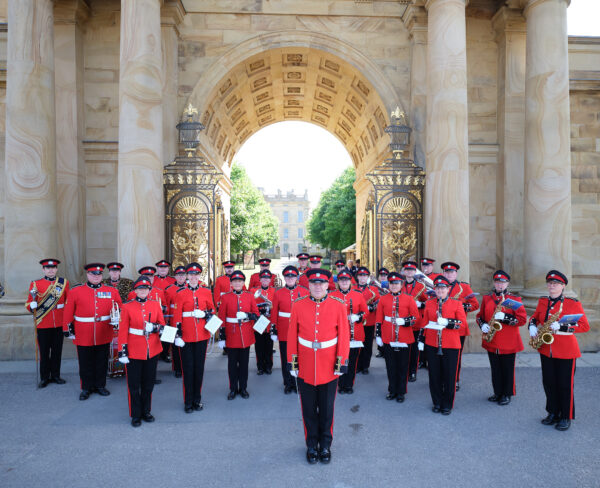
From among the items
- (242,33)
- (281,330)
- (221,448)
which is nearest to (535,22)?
(242,33)

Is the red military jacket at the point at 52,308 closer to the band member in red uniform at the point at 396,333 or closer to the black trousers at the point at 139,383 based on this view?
the black trousers at the point at 139,383

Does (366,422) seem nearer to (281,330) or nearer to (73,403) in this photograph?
(281,330)

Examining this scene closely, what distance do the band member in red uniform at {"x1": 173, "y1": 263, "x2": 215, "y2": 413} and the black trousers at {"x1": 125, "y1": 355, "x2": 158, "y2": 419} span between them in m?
0.60

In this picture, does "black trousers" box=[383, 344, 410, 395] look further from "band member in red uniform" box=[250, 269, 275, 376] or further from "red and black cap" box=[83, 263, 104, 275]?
"red and black cap" box=[83, 263, 104, 275]

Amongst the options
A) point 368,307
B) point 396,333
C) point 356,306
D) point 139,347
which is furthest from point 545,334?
point 139,347

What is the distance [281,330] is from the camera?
830 cm

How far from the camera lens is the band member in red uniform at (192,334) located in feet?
22.5

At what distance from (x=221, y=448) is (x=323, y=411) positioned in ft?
4.87

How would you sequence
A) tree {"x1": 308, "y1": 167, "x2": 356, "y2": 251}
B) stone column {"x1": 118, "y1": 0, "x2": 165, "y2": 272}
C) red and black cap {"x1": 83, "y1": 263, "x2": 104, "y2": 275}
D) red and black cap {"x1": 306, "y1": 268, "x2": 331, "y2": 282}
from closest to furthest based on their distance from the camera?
1. red and black cap {"x1": 306, "y1": 268, "x2": 331, "y2": 282}
2. red and black cap {"x1": 83, "y1": 263, "x2": 104, "y2": 275}
3. stone column {"x1": 118, "y1": 0, "x2": 165, "y2": 272}
4. tree {"x1": 308, "y1": 167, "x2": 356, "y2": 251}

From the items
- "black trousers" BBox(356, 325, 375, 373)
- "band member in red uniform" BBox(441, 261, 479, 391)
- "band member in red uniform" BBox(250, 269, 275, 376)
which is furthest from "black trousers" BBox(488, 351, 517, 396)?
"band member in red uniform" BBox(250, 269, 275, 376)

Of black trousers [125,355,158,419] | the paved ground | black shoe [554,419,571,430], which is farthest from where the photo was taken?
black trousers [125,355,158,419]

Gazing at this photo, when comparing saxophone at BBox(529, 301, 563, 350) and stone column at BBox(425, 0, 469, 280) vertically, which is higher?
stone column at BBox(425, 0, 469, 280)

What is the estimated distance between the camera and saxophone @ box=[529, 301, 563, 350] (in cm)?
638

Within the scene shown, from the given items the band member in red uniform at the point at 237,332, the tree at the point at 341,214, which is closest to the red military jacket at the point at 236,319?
the band member in red uniform at the point at 237,332
